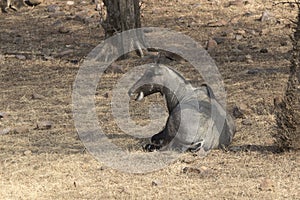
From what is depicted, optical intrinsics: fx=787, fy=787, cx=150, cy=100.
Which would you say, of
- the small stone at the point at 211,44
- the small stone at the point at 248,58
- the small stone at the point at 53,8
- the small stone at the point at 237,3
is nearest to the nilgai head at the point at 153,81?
the small stone at the point at 248,58

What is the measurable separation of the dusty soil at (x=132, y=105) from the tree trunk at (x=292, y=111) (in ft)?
0.49

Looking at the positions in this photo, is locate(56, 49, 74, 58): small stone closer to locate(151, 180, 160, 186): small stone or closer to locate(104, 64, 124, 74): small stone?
locate(104, 64, 124, 74): small stone

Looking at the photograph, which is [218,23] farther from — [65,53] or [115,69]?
[115,69]

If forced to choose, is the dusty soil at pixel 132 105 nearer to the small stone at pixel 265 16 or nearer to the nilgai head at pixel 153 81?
the small stone at pixel 265 16

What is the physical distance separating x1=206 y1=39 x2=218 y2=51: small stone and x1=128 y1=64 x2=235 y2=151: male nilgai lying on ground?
4.50 meters

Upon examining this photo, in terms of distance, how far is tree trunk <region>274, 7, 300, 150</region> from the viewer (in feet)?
22.7

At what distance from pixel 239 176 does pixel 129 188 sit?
3.03 feet

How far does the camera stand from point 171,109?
23.8 feet

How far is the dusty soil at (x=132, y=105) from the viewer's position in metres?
6.36

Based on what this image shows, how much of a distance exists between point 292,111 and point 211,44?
500 centimetres

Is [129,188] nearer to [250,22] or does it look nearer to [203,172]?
[203,172]

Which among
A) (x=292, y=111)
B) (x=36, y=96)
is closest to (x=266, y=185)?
(x=292, y=111)

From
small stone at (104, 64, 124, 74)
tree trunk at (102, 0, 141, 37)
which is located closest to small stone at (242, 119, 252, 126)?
small stone at (104, 64, 124, 74)

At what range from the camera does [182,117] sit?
23.2ft
